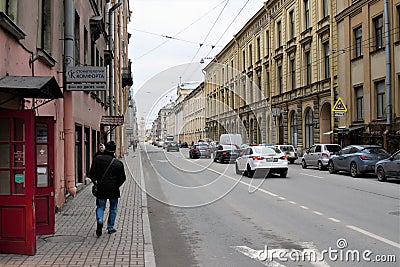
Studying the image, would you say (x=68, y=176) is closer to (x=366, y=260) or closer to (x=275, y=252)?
(x=275, y=252)

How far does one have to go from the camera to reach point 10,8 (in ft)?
26.5

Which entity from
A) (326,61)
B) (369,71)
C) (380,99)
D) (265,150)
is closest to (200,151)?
(326,61)

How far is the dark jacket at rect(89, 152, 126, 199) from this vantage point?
8.43 metres

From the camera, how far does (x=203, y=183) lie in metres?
18.9

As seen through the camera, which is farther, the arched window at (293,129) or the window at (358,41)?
the arched window at (293,129)

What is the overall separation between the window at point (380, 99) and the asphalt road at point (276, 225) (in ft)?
35.8

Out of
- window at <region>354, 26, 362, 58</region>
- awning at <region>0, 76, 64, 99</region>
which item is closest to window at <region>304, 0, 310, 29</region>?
window at <region>354, 26, 362, 58</region>

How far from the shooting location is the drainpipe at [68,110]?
12336mm

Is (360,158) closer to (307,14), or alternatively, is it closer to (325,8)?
(325,8)

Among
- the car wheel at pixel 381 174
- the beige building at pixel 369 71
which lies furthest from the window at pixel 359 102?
the car wheel at pixel 381 174

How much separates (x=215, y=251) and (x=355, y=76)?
961 inches

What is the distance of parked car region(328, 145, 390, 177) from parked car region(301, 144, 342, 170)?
10.2ft

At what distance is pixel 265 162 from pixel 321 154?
7.12 meters

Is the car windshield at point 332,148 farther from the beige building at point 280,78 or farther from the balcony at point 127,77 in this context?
the balcony at point 127,77
